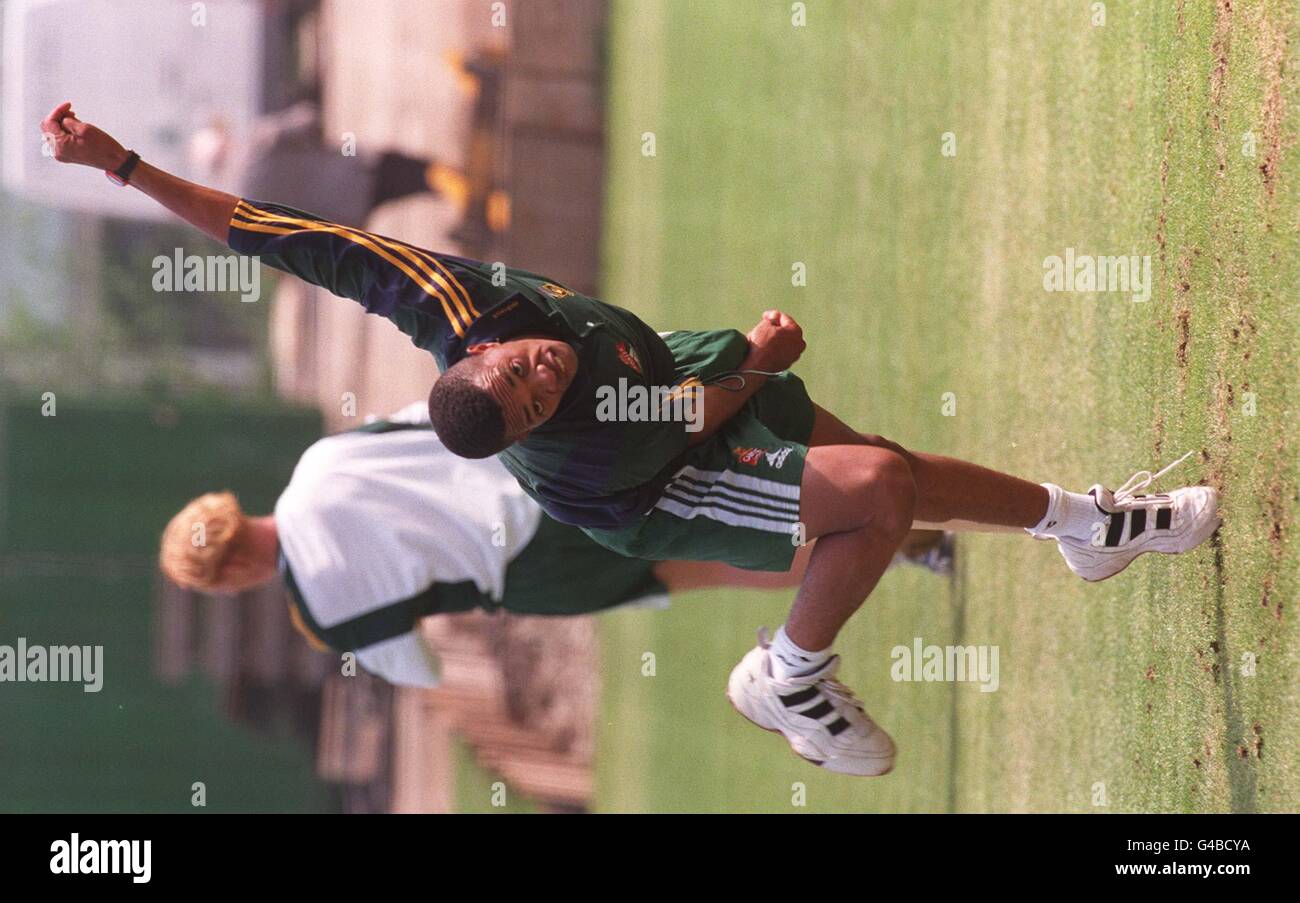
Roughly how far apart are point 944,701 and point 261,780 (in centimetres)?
794

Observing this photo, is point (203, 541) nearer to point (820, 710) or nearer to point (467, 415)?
point (467, 415)

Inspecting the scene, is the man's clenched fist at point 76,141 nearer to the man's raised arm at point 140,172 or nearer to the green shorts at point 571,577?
the man's raised arm at point 140,172

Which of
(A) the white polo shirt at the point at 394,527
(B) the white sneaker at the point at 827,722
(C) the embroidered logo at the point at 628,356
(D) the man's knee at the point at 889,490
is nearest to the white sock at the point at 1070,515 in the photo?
(D) the man's knee at the point at 889,490

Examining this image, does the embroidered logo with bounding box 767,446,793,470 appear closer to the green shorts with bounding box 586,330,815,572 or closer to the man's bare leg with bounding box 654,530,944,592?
the green shorts with bounding box 586,330,815,572

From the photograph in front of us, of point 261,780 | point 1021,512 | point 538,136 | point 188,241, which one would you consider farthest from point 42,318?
point 1021,512

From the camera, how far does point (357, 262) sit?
3223 millimetres

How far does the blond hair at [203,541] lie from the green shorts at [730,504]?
186cm

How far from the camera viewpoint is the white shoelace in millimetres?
3516

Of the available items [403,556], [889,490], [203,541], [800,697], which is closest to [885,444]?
[889,490]

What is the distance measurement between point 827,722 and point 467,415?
1.18 metres

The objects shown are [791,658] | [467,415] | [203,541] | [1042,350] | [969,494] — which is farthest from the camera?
[203,541]

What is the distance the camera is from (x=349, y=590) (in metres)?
4.87
